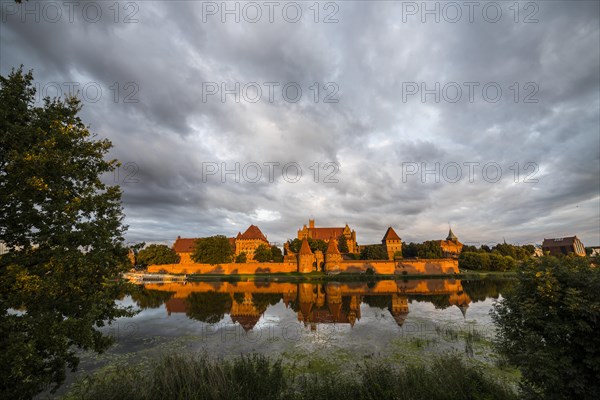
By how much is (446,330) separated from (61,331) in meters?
20.3

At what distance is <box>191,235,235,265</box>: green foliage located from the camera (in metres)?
75.3

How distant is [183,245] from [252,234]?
26875 mm

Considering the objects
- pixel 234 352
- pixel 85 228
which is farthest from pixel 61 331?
pixel 234 352

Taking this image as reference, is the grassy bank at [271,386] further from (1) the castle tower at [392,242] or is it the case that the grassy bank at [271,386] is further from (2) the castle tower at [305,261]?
(1) the castle tower at [392,242]

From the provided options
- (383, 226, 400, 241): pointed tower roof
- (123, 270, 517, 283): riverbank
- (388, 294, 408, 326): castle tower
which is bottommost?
(123, 270, 517, 283): riverbank

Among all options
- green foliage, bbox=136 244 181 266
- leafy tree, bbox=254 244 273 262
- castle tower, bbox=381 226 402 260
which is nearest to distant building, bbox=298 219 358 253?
castle tower, bbox=381 226 402 260

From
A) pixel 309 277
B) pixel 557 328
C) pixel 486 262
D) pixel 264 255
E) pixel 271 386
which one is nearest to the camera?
pixel 557 328

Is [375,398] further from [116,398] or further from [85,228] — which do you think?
[85,228]

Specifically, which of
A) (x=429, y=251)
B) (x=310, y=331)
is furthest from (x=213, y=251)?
(x=429, y=251)

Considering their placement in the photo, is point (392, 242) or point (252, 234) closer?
point (392, 242)

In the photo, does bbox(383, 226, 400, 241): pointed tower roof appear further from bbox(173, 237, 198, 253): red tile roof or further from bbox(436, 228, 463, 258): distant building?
bbox(173, 237, 198, 253): red tile roof

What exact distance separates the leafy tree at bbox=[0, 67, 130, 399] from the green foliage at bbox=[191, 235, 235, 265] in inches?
2763

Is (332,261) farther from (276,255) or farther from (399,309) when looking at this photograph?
(399,309)

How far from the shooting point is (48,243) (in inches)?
273
